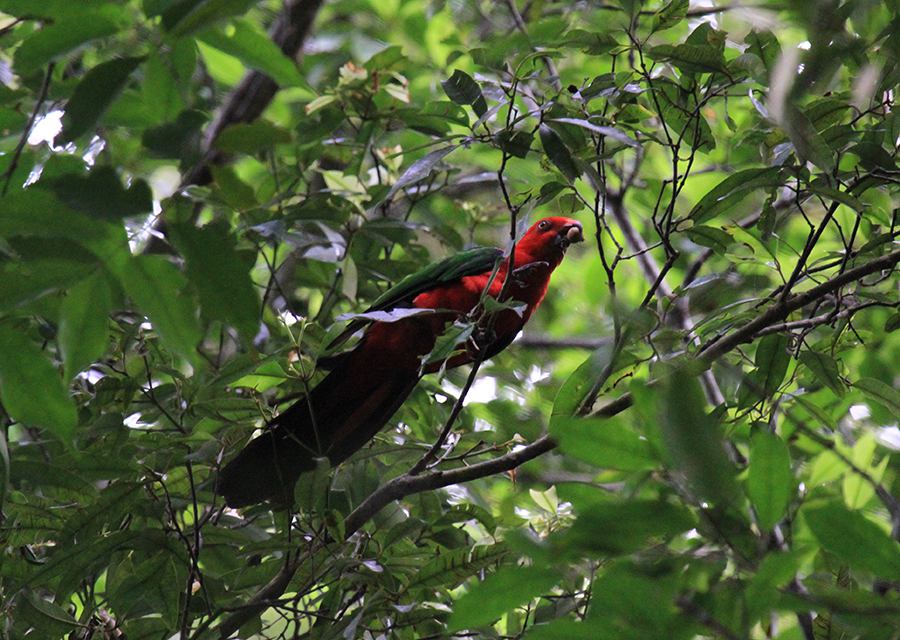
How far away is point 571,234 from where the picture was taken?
3424 millimetres

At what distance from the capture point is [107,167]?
129 cm

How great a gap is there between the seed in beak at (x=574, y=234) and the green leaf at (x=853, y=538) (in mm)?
2271

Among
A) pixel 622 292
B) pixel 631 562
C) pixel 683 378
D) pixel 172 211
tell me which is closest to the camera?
pixel 683 378

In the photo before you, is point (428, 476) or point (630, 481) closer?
point (630, 481)

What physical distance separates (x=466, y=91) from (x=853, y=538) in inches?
56.7

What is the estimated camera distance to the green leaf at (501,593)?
1296mm

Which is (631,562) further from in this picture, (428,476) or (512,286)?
(512,286)

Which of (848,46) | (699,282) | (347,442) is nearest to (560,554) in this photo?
(848,46)

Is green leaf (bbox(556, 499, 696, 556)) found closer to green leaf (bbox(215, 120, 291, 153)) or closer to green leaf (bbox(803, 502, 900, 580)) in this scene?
green leaf (bbox(803, 502, 900, 580))

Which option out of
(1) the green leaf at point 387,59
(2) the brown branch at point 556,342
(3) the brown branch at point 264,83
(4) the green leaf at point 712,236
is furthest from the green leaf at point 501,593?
(3) the brown branch at point 264,83

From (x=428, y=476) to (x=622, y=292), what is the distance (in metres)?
3.11

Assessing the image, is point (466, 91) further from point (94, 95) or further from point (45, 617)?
point (45, 617)

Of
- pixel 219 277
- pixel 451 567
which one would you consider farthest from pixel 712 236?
pixel 219 277

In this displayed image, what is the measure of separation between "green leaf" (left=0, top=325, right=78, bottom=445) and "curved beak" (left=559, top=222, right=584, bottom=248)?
2.26 metres
